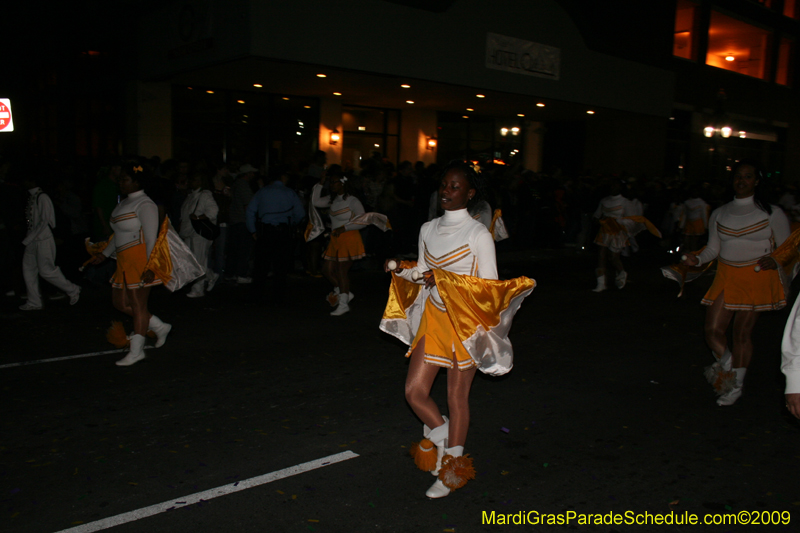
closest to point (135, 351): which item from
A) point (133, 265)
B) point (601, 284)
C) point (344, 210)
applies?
point (133, 265)

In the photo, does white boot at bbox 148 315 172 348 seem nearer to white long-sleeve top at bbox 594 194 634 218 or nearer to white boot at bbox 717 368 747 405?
white boot at bbox 717 368 747 405

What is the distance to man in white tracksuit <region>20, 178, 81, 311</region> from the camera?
845cm

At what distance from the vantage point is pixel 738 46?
30.2 m

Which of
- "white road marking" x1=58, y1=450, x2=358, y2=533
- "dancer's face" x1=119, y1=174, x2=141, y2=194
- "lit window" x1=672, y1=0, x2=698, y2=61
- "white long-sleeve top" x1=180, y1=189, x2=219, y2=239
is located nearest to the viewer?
"white road marking" x1=58, y1=450, x2=358, y2=533

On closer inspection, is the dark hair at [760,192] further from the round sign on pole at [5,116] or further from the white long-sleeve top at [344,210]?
the round sign on pole at [5,116]

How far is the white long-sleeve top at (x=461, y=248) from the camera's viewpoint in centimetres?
367

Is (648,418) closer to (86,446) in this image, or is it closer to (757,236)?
(757,236)

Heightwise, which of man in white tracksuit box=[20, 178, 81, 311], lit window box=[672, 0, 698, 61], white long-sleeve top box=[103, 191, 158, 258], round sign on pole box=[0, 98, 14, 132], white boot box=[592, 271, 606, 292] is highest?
lit window box=[672, 0, 698, 61]

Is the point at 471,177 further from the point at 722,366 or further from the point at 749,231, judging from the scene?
the point at 722,366

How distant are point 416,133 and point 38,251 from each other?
15123mm

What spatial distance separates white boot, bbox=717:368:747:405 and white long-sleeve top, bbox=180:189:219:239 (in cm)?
690

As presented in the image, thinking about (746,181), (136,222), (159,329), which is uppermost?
(746,181)

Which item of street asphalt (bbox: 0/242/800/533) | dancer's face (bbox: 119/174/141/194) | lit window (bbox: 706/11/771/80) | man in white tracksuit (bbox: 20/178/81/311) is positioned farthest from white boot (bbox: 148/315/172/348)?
lit window (bbox: 706/11/771/80)

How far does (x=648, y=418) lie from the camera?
5117 millimetres
